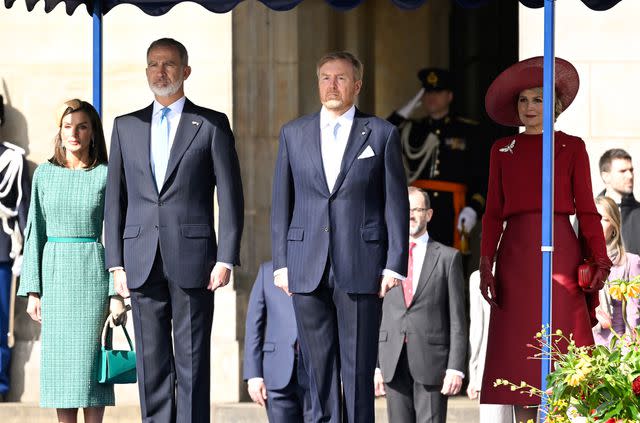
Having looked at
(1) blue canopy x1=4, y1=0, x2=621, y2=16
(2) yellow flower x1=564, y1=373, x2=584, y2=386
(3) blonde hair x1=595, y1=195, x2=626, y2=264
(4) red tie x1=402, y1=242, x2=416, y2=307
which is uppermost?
(1) blue canopy x1=4, y1=0, x2=621, y2=16

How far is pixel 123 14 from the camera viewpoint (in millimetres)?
12188

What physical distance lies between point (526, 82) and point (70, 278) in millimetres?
2361

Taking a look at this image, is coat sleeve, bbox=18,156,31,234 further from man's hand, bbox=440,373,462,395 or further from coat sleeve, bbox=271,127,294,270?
coat sleeve, bbox=271,127,294,270

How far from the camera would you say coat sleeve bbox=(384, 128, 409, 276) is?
776 centimetres

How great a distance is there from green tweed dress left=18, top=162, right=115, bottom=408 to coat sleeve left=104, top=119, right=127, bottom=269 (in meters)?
0.39

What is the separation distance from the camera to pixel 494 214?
28.1 feet

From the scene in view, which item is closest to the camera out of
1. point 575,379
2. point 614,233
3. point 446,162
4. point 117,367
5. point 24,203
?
point 575,379

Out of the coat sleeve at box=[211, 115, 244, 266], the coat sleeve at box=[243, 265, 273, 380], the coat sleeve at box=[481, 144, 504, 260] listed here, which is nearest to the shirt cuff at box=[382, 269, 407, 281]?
the coat sleeve at box=[211, 115, 244, 266]

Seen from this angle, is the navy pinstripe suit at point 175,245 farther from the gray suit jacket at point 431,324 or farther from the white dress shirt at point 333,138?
the gray suit jacket at point 431,324

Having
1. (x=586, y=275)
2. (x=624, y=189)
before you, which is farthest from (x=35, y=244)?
(x=624, y=189)

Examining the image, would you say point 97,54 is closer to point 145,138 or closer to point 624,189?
point 145,138

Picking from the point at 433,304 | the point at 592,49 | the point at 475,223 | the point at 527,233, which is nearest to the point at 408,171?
the point at 475,223

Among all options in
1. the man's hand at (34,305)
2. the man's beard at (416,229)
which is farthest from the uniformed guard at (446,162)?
the man's hand at (34,305)

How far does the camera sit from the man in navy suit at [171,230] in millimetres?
8023
